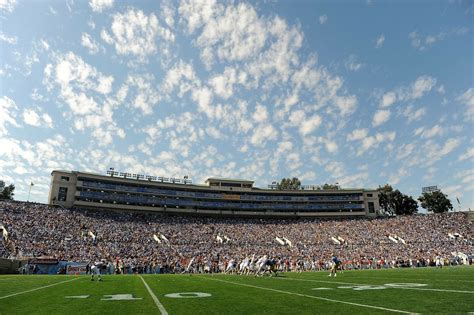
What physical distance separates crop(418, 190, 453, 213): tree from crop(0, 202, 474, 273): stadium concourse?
31.9m

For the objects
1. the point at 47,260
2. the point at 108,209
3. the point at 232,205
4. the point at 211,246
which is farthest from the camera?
the point at 232,205

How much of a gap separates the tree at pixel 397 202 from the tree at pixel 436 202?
2.70m

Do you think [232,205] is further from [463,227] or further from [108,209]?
[463,227]

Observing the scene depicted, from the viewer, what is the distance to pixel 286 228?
6719 cm

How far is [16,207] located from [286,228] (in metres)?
49.1

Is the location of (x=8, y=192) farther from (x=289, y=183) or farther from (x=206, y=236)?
(x=289, y=183)

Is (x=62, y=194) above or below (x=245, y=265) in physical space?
above

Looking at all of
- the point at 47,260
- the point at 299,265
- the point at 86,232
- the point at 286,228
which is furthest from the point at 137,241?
the point at 286,228

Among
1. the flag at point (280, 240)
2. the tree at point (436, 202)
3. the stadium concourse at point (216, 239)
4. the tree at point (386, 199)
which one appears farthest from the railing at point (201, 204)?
the tree at point (436, 202)

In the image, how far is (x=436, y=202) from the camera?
97125mm

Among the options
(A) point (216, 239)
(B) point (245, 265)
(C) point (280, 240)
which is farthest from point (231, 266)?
(C) point (280, 240)

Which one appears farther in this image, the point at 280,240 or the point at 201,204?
the point at 201,204

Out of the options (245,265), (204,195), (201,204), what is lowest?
(245,265)

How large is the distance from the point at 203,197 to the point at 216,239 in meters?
18.4
